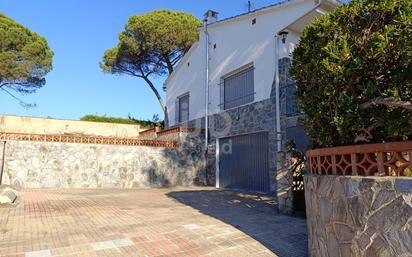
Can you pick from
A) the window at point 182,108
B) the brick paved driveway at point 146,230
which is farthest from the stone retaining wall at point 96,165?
the brick paved driveway at point 146,230

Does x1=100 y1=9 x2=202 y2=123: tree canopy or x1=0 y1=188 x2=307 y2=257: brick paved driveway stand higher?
x1=100 y1=9 x2=202 y2=123: tree canopy

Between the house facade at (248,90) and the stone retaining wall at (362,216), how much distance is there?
19.3ft

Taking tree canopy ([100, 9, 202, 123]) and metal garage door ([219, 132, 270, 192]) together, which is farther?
tree canopy ([100, 9, 202, 123])

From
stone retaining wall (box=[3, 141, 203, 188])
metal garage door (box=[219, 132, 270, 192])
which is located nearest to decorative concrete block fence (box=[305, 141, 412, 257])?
metal garage door (box=[219, 132, 270, 192])

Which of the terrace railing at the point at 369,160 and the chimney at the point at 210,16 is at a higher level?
the chimney at the point at 210,16

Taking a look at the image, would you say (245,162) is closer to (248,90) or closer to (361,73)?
(248,90)

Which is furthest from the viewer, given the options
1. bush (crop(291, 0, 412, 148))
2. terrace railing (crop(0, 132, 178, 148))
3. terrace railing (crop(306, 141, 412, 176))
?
terrace railing (crop(0, 132, 178, 148))

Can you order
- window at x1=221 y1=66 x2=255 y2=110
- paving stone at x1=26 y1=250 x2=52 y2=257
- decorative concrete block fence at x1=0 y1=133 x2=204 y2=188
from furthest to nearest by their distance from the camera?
window at x1=221 y1=66 x2=255 y2=110 < decorative concrete block fence at x1=0 y1=133 x2=204 y2=188 < paving stone at x1=26 y1=250 x2=52 y2=257

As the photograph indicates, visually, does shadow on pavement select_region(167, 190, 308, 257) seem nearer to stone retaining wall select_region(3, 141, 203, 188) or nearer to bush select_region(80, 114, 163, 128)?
stone retaining wall select_region(3, 141, 203, 188)

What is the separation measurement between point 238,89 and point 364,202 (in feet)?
35.1

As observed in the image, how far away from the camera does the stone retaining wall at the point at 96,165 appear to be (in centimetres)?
1170

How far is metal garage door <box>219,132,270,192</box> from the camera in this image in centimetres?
1173

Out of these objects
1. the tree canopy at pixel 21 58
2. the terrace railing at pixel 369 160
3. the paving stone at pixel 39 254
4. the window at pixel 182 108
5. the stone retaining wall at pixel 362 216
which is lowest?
the paving stone at pixel 39 254

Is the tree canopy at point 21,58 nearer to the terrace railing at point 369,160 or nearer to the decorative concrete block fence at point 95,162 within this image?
the decorative concrete block fence at point 95,162
